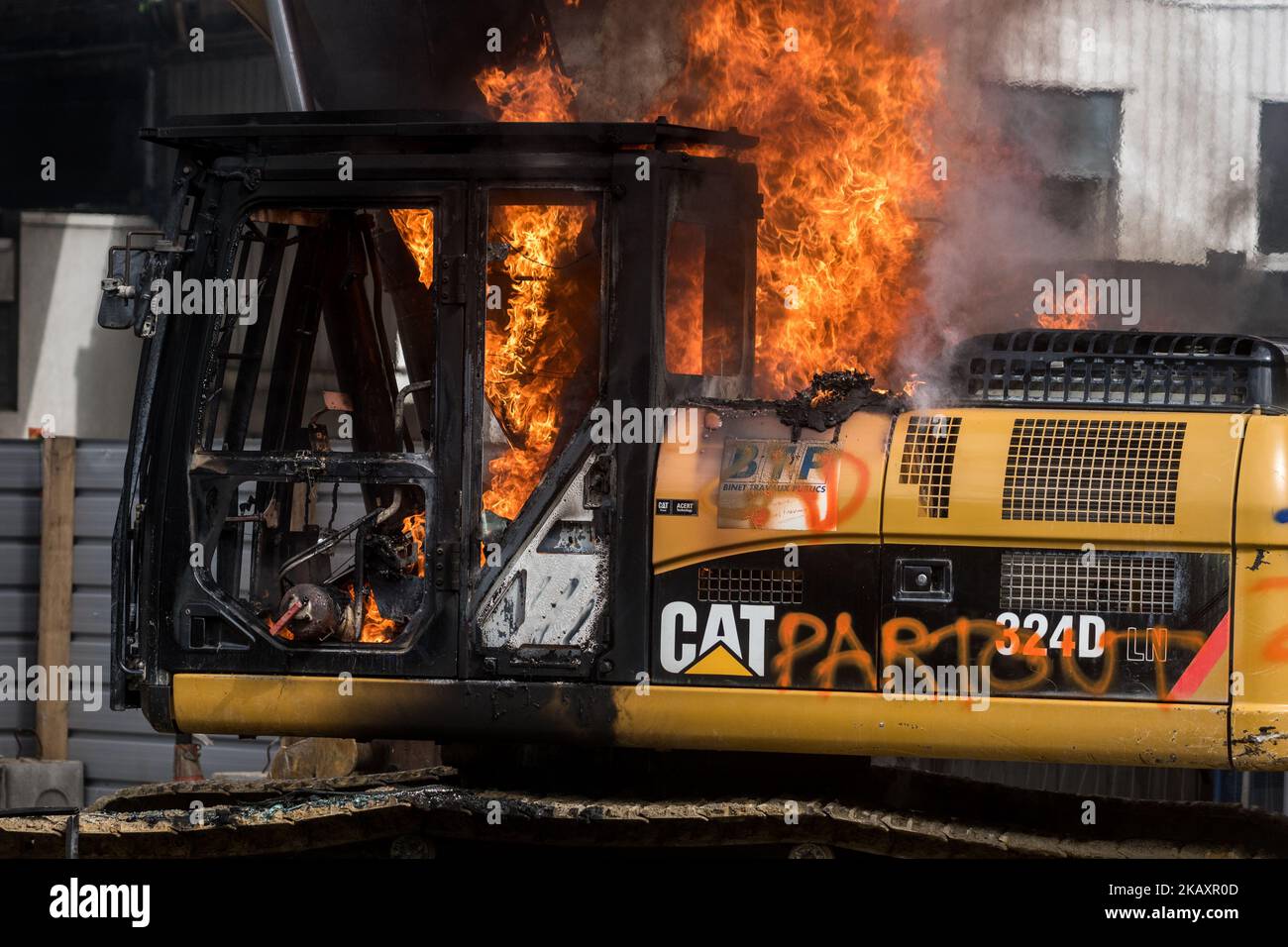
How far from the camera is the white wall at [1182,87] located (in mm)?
12344

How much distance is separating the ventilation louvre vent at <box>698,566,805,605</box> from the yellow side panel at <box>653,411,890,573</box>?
7 cm

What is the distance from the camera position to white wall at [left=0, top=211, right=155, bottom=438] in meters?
15.5

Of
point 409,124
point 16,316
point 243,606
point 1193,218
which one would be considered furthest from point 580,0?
point 16,316

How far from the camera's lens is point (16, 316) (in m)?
15.8

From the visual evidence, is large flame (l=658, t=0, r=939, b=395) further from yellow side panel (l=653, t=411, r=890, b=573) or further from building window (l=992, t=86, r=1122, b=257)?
building window (l=992, t=86, r=1122, b=257)

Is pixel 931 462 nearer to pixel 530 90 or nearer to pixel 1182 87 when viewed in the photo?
pixel 530 90

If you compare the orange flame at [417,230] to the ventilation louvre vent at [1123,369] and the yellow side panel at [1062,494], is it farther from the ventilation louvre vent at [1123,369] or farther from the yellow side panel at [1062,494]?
the ventilation louvre vent at [1123,369]

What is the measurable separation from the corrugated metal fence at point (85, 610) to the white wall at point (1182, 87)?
288 inches

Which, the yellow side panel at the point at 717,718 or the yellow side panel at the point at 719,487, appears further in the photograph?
the yellow side panel at the point at 719,487

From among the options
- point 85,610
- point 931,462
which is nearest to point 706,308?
point 931,462

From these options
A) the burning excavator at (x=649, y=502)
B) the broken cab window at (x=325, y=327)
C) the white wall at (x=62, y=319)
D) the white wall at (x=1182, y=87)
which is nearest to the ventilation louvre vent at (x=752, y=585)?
the burning excavator at (x=649, y=502)

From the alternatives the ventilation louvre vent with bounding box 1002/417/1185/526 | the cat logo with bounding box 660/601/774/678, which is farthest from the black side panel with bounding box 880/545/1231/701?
the cat logo with bounding box 660/601/774/678

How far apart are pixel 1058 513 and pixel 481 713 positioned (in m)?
2.00

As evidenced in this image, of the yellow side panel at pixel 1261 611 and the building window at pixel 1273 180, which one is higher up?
the building window at pixel 1273 180
